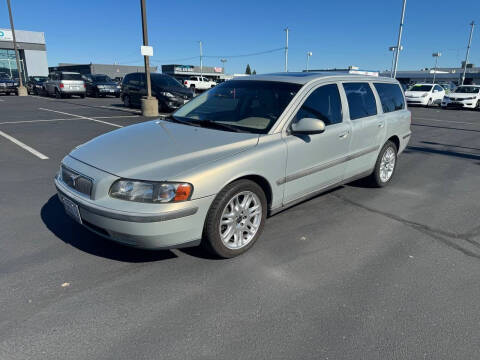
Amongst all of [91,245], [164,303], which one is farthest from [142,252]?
[164,303]

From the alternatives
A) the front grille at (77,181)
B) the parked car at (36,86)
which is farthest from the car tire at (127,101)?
the front grille at (77,181)

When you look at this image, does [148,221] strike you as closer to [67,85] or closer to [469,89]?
[67,85]

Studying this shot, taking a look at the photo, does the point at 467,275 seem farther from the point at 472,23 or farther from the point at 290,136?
the point at 472,23

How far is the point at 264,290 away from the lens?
2.76m

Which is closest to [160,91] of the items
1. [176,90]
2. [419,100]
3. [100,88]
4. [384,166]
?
[176,90]

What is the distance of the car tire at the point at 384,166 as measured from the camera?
16.9 feet

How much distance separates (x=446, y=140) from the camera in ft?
33.1

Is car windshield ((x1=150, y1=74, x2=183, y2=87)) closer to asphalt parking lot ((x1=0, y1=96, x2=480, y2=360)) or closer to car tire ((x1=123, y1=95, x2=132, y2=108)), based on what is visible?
car tire ((x1=123, y1=95, x2=132, y2=108))

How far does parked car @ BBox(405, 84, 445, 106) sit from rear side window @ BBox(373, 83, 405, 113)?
818 inches

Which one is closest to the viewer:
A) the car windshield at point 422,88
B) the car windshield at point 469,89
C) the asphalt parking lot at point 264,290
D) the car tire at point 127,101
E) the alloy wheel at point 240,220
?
the asphalt parking lot at point 264,290

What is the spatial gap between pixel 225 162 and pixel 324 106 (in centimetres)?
171

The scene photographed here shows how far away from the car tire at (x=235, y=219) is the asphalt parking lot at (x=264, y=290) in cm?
14

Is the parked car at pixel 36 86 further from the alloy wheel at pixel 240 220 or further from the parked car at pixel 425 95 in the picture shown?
the alloy wheel at pixel 240 220

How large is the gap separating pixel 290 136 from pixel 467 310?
2053 mm
